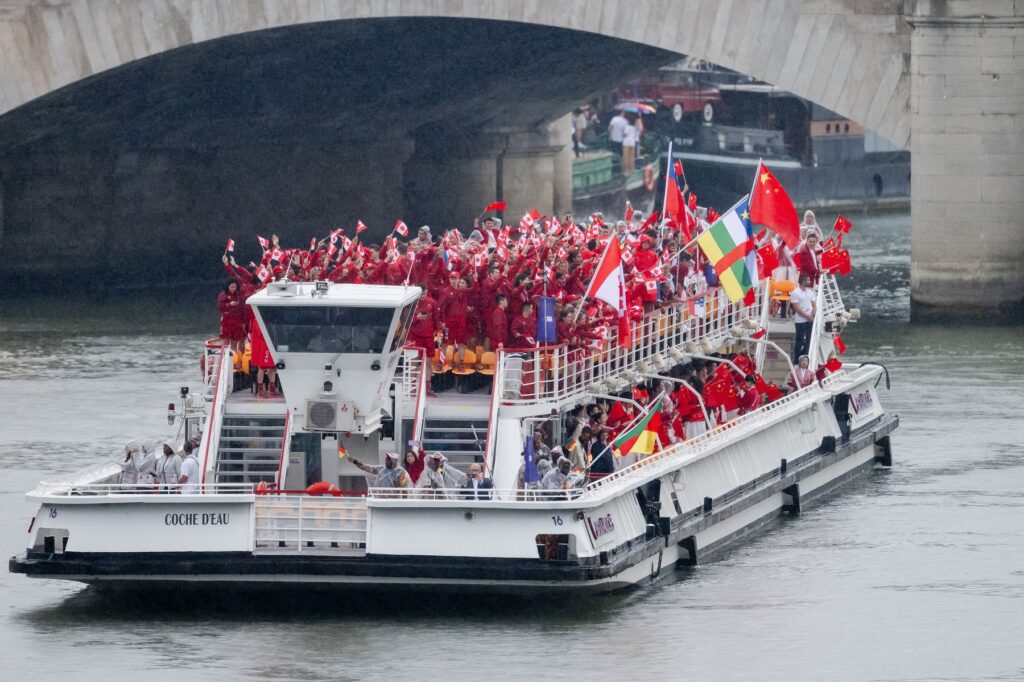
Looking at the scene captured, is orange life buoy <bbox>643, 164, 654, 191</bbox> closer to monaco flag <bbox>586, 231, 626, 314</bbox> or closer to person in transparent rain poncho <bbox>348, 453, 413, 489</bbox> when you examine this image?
monaco flag <bbox>586, 231, 626, 314</bbox>

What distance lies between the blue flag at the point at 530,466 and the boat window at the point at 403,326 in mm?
1791

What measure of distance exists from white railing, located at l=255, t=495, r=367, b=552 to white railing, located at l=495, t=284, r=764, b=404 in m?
3.17

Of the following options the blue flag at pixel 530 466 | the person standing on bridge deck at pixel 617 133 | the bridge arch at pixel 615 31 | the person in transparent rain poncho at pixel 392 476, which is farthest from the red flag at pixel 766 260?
the person standing on bridge deck at pixel 617 133

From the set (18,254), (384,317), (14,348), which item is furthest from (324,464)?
(18,254)

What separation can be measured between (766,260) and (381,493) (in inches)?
443

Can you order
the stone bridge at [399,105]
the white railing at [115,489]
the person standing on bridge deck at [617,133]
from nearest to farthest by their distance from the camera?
the white railing at [115,489] → the stone bridge at [399,105] → the person standing on bridge deck at [617,133]

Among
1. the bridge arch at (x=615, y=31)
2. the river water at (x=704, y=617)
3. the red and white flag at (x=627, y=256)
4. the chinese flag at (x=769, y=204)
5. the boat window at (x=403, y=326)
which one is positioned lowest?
the river water at (x=704, y=617)

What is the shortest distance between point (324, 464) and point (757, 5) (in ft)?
75.5

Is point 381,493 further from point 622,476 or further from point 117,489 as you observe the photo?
point 622,476

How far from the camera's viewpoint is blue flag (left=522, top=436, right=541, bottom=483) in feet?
88.4

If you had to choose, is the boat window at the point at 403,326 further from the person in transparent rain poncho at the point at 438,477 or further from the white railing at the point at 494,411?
the person in transparent rain poncho at the point at 438,477

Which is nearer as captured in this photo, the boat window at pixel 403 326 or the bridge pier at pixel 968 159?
the boat window at pixel 403 326

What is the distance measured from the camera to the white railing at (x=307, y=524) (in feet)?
84.1

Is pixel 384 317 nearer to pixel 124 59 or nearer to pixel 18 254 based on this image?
pixel 124 59
